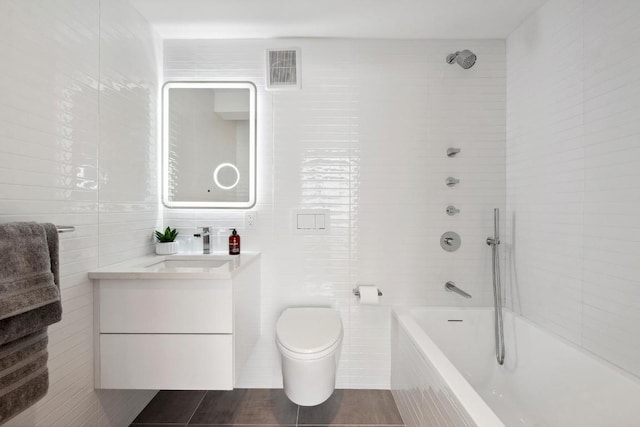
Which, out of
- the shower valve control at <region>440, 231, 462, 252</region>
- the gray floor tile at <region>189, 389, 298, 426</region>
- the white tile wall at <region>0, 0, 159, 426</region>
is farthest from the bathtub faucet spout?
the white tile wall at <region>0, 0, 159, 426</region>

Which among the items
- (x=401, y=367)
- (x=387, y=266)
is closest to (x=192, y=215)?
(x=387, y=266)

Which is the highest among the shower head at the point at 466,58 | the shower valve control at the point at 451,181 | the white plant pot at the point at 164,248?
the shower head at the point at 466,58

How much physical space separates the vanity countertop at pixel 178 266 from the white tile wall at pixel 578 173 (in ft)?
5.22

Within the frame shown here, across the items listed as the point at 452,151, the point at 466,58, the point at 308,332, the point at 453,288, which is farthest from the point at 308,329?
the point at 466,58

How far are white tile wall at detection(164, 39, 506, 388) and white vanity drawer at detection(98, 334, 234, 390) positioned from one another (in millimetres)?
645

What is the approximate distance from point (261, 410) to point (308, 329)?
63 centimetres

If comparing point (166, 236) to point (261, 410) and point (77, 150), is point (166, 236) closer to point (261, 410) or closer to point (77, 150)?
point (77, 150)

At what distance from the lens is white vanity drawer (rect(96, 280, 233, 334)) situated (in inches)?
54.4

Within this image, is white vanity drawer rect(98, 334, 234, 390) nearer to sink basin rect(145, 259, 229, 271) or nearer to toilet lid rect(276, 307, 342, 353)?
toilet lid rect(276, 307, 342, 353)

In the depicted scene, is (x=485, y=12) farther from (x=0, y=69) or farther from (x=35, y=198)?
(x=35, y=198)

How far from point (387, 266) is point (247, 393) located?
120cm

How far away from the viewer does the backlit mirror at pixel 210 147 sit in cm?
201

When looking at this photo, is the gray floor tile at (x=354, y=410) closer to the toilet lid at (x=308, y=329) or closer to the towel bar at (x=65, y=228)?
the toilet lid at (x=308, y=329)

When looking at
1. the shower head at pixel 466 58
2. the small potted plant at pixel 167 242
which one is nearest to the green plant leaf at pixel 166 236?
the small potted plant at pixel 167 242
